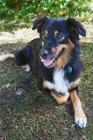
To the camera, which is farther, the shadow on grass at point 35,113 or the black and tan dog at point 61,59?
the shadow on grass at point 35,113

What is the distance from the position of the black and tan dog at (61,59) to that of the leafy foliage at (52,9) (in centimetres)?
355

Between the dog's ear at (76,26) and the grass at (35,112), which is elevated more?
the dog's ear at (76,26)

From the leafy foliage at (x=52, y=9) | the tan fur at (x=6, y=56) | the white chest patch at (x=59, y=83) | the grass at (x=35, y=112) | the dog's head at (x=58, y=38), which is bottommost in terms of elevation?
the grass at (x=35, y=112)

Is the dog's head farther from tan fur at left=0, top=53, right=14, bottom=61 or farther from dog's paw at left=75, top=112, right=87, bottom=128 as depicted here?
tan fur at left=0, top=53, right=14, bottom=61

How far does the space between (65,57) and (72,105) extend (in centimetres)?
78

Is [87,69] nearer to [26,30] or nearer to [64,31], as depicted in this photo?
[64,31]

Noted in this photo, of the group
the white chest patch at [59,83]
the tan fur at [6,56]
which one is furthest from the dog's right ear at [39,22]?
the tan fur at [6,56]

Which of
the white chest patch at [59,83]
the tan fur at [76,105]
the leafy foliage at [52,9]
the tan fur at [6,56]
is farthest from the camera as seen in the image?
the leafy foliage at [52,9]

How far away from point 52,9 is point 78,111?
4.34 meters

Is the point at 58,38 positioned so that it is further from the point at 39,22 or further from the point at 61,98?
the point at 61,98

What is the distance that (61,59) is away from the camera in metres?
3.34

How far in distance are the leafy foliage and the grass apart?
118 inches

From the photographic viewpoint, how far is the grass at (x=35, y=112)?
3201 mm

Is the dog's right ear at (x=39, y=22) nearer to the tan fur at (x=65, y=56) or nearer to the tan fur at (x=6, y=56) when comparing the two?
the tan fur at (x=65, y=56)
